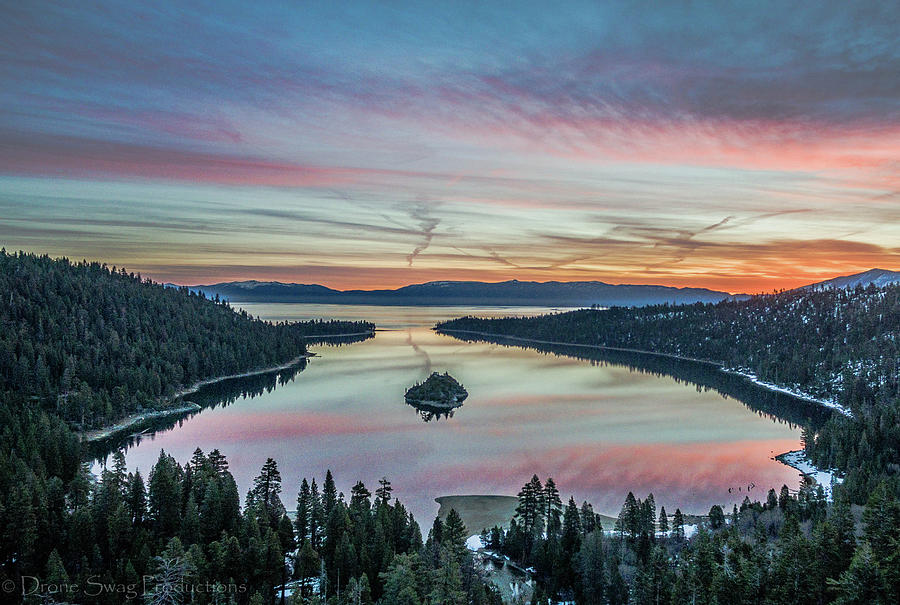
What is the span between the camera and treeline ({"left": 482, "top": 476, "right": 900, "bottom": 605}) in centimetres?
2947

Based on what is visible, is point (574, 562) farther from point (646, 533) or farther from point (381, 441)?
point (381, 441)

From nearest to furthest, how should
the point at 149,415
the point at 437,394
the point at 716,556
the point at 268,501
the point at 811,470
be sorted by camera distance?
1. the point at 716,556
2. the point at 268,501
3. the point at 811,470
4. the point at 149,415
5. the point at 437,394

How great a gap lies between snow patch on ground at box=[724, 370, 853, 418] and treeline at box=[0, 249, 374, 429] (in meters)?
132

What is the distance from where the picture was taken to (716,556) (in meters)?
34.7

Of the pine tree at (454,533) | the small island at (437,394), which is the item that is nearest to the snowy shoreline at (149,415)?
the small island at (437,394)


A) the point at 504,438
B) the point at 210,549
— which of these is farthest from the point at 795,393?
the point at 210,549

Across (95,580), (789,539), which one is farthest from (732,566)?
(95,580)

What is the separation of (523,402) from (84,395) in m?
77.2

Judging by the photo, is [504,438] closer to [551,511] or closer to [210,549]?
[551,511]

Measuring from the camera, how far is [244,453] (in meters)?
73.2

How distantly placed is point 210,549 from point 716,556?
3198 centimetres

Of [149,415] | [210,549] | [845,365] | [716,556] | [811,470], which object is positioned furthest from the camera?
[845,365]

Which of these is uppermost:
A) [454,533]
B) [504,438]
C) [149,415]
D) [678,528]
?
[454,533]

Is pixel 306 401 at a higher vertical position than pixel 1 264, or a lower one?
lower
